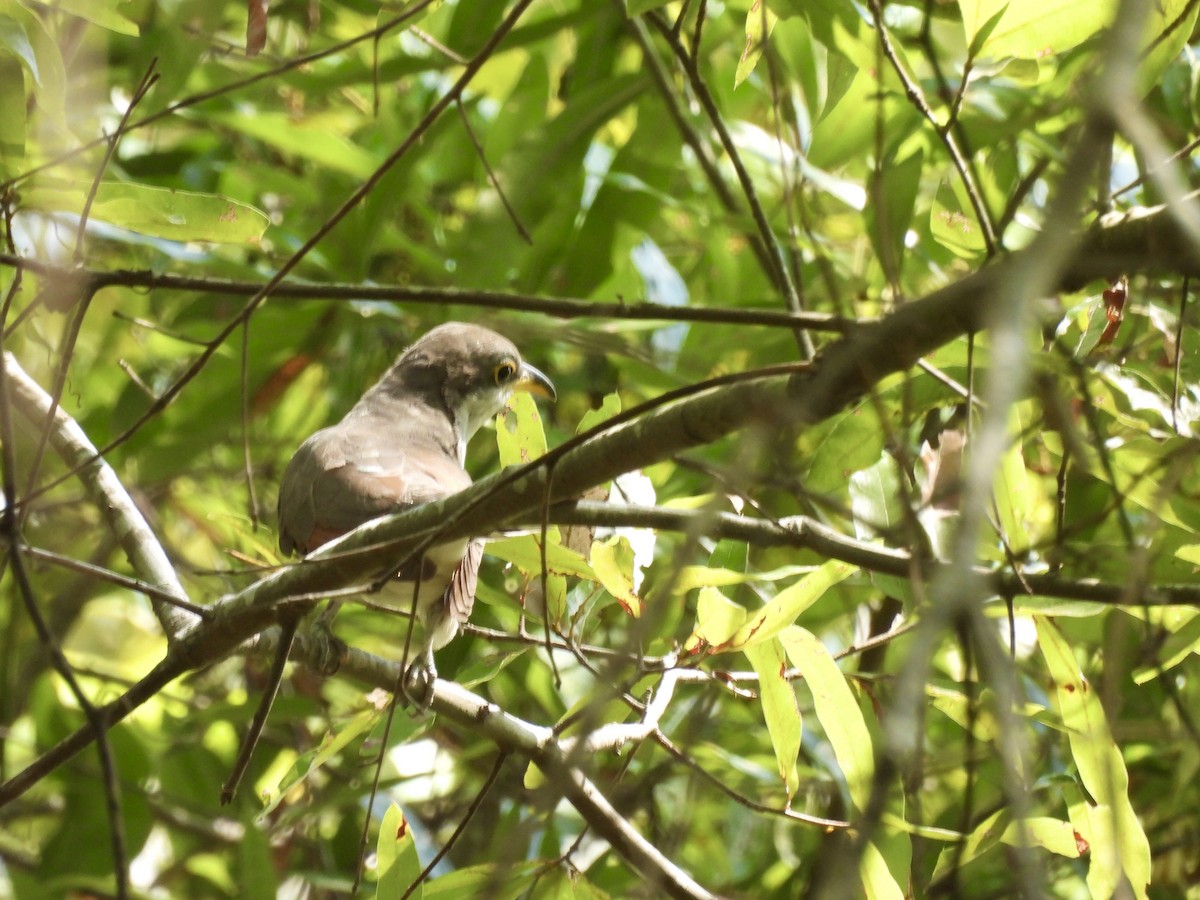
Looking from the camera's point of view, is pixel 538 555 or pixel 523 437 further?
pixel 523 437

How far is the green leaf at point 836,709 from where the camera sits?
2518 mm

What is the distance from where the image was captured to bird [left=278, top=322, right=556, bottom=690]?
129 inches

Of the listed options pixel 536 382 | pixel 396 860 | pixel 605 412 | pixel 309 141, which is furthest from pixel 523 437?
pixel 309 141

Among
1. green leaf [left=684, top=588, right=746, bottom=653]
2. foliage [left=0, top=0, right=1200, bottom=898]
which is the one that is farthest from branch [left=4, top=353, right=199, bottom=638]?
green leaf [left=684, top=588, right=746, bottom=653]

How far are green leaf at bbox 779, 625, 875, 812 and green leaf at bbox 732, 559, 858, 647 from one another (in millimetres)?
125

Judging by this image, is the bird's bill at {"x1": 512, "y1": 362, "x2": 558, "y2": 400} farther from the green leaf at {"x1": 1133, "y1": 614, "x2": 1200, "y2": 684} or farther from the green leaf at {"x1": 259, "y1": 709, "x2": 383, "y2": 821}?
the green leaf at {"x1": 1133, "y1": 614, "x2": 1200, "y2": 684}

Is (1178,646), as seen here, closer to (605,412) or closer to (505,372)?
(605,412)

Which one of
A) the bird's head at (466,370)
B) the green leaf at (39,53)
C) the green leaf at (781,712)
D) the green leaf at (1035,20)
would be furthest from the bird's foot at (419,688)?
the green leaf at (1035,20)

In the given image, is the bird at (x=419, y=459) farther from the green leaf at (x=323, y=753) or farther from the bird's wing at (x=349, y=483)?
the green leaf at (x=323, y=753)

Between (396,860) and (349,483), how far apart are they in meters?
1.15

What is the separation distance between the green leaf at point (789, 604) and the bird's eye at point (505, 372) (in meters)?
2.43

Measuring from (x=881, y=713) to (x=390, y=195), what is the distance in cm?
255

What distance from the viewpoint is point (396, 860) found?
266 cm

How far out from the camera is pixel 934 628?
86 centimetres
